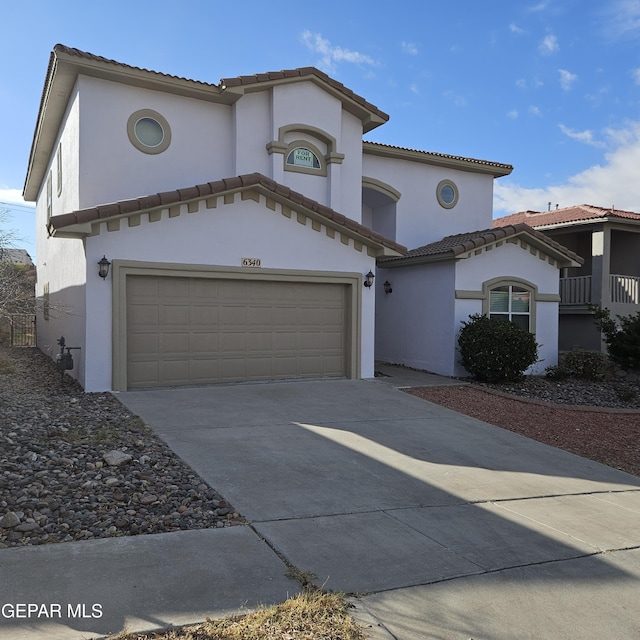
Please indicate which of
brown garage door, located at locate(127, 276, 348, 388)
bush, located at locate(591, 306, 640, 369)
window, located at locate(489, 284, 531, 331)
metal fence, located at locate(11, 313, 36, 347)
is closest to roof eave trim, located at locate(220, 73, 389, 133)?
brown garage door, located at locate(127, 276, 348, 388)

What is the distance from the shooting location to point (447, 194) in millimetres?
20219

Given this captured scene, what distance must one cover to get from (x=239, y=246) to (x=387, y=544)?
8606mm

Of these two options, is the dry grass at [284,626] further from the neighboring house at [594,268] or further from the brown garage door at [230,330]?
the neighboring house at [594,268]

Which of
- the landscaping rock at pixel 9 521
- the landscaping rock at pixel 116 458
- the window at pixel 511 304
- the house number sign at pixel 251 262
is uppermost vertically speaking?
the house number sign at pixel 251 262

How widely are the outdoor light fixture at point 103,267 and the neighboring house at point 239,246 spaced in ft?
0.40

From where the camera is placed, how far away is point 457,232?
2033cm

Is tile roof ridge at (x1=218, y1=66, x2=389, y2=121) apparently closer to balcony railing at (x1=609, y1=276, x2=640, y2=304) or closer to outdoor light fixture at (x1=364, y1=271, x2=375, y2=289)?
outdoor light fixture at (x1=364, y1=271, x2=375, y2=289)

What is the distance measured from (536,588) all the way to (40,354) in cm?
1882

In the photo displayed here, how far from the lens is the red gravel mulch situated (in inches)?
363

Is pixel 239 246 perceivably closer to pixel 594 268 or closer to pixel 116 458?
pixel 116 458

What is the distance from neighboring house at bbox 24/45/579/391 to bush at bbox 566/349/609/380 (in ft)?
2.72

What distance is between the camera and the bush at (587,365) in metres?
16.0

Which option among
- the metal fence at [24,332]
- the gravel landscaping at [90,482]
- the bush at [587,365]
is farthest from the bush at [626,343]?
the metal fence at [24,332]

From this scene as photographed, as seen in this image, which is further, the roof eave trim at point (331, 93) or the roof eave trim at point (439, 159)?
the roof eave trim at point (439, 159)
